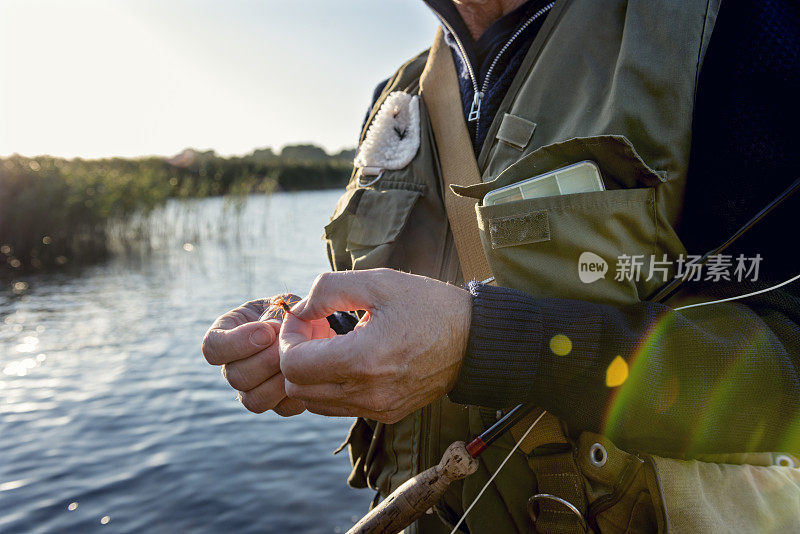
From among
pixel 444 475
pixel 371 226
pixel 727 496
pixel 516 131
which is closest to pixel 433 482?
pixel 444 475

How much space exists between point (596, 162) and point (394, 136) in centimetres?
88

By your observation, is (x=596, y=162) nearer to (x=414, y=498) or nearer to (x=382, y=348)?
(x=382, y=348)

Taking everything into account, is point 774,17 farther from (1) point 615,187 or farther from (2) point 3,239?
(2) point 3,239

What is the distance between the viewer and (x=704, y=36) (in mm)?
1388

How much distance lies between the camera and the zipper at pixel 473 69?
182 cm

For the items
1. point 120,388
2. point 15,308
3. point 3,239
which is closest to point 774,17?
point 120,388

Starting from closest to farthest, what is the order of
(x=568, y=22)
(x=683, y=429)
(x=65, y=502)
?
(x=683, y=429) → (x=568, y=22) → (x=65, y=502)

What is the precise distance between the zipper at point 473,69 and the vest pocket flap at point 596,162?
0.50 m

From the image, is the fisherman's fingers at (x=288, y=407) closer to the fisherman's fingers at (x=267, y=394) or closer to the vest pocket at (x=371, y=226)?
the fisherman's fingers at (x=267, y=394)

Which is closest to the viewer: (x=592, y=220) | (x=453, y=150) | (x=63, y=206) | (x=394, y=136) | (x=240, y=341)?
(x=592, y=220)

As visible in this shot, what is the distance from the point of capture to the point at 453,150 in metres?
1.90

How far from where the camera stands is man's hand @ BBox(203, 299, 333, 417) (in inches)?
62.9

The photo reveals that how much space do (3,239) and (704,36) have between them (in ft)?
72.2

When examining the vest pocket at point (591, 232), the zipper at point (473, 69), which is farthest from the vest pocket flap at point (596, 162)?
the zipper at point (473, 69)
